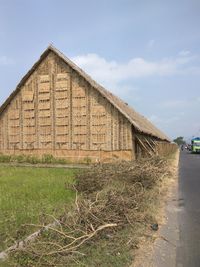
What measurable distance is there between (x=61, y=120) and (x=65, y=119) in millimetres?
309

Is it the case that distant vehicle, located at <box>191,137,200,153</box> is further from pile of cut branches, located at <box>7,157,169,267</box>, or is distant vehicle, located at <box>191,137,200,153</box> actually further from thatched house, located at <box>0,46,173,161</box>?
pile of cut branches, located at <box>7,157,169,267</box>

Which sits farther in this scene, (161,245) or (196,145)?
(196,145)

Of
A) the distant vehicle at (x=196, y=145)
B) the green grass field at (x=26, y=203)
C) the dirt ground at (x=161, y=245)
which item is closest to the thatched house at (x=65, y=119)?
the green grass field at (x=26, y=203)

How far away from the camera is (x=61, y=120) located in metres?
29.4

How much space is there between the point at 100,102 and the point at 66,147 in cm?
407

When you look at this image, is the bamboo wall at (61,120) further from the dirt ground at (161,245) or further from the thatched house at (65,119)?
the dirt ground at (161,245)

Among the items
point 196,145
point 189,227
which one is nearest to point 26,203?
point 189,227

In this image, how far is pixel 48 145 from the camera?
98.3ft

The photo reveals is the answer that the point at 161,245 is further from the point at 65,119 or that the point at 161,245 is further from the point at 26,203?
the point at 65,119

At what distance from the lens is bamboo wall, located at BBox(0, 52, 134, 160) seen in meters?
27.5

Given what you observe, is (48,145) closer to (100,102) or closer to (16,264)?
(100,102)

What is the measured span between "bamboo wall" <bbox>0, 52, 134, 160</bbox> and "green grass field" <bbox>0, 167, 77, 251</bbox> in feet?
36.1

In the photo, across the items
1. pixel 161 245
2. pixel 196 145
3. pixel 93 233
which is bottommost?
pixel 161 245

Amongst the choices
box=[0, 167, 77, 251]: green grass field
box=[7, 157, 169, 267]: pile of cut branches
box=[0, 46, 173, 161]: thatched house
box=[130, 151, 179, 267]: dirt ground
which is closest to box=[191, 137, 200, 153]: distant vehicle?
box=[0, 46, 173, 161]: thatched house
